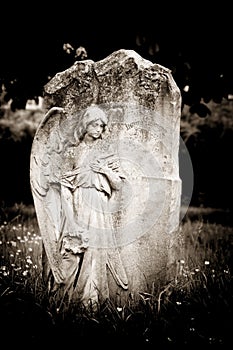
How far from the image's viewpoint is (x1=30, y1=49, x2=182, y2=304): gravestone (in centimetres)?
469

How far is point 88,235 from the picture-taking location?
4645 mm

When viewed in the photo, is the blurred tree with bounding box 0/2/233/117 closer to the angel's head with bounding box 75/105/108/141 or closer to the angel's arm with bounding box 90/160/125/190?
the angel's head with bounding box 75/105/108/141

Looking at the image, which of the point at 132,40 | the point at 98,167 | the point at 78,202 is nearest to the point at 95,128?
the point at 98,167

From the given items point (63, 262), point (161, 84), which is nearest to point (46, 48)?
point (161, 84)

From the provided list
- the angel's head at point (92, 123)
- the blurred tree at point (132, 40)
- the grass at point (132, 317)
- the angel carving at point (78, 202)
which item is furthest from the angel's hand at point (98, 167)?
the blurred tree at point (132, 40)

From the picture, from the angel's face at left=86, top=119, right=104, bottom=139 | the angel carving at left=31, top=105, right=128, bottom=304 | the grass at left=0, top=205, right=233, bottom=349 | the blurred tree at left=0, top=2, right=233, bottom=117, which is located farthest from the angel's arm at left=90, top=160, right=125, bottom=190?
the blurred tree at left=0, top=2, right=233, bottom=117

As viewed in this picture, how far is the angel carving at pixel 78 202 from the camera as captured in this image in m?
4.66

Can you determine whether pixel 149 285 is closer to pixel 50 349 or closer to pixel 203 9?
pixel 50 349

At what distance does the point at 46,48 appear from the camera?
7.13 meters

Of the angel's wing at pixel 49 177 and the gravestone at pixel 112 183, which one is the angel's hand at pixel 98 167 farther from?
the angel's wing at pixel 49 177

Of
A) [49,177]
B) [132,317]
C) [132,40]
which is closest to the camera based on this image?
[132,317]

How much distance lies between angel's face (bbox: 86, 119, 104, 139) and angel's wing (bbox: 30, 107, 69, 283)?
0.26m

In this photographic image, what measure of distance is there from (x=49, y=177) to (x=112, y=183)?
496 mm

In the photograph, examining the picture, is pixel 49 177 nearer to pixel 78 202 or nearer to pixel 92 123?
pixel 78 202
